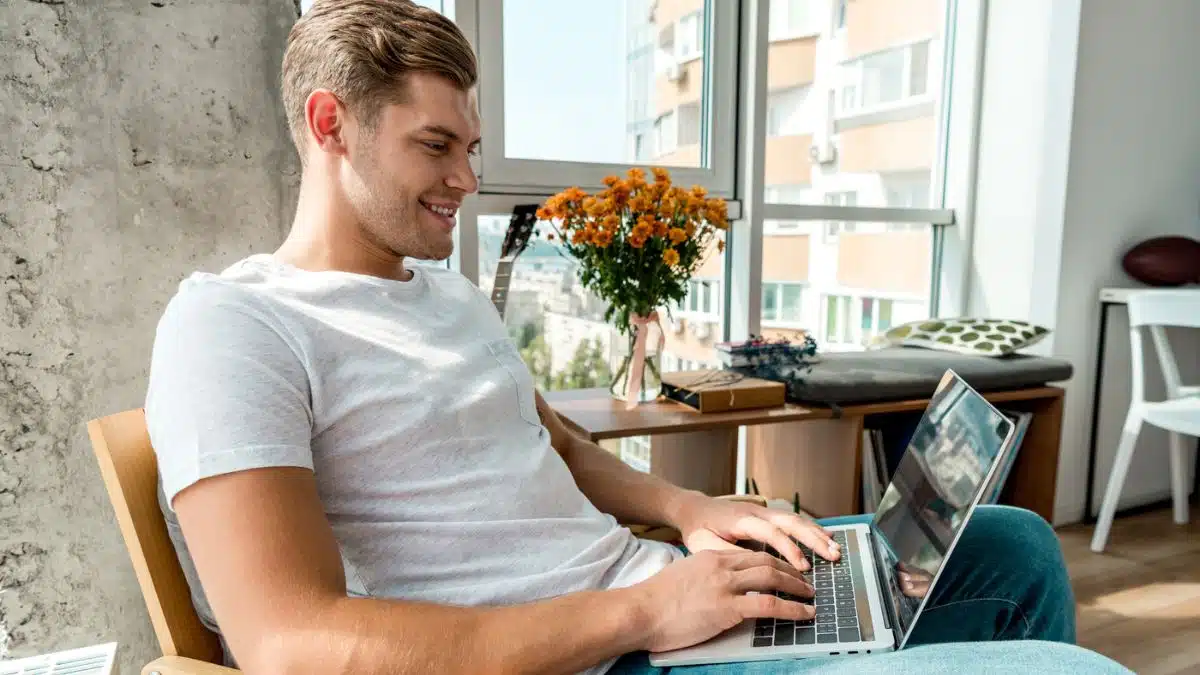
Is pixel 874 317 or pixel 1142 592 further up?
pixel 874 317

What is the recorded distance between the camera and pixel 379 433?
850 mm

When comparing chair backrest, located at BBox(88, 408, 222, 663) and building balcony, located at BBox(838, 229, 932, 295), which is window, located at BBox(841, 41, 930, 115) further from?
chair backrest, located at BBox(88, 408, 222, 663)

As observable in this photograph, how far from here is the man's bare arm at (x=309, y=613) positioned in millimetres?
669

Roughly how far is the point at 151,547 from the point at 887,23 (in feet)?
9.20

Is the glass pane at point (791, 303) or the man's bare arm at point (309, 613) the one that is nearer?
the man's bare arm at point (309, 613)

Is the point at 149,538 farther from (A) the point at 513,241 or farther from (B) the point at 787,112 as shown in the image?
(B) the point at 787,112

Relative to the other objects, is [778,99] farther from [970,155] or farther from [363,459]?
[363,459]

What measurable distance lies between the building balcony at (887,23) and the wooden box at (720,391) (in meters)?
1.43

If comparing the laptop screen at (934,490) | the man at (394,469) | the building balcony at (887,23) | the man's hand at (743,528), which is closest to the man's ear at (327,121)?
the man at (394,469)

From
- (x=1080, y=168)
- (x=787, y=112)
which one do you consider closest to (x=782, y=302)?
(x=787, y=112)

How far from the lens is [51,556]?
1.22m

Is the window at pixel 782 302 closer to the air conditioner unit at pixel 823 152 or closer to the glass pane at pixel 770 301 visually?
the glass pane at pixel 770 301

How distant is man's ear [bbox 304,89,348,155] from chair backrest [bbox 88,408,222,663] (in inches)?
15.6

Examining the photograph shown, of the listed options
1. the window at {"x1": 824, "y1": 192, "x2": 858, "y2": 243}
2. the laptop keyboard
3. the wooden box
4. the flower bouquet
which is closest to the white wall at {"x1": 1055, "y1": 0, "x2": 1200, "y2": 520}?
the window at {"x1": 824, "y1": 192, "x2": 858, "y2": 243}
